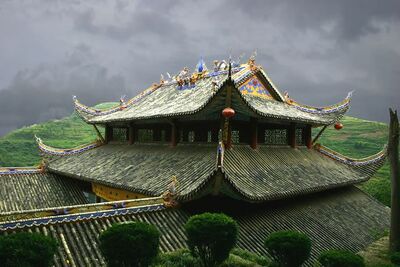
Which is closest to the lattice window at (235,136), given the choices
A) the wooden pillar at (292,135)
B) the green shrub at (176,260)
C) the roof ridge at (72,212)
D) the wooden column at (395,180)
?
the wooden pillar at (292,135)

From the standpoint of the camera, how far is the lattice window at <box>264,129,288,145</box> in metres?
16.0

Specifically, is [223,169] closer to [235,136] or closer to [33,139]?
[235,136]

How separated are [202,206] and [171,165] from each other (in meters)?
2.60

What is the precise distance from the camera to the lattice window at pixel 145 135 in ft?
57.3

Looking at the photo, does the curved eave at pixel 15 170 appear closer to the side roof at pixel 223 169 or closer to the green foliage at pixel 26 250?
the side roof at pixel 223 169

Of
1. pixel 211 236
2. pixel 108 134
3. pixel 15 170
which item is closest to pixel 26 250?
pixel 211 236

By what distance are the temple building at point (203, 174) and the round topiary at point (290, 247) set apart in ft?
8.00

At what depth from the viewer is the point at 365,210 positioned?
1730cm

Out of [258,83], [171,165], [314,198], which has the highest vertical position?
[258,83]

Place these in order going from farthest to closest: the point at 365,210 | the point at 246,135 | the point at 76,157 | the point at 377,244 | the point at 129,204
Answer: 1. the point at 76,157
2. the point at 365,210
3. the point at 246,135
4. the point at 377,244
5. the point at 129,204

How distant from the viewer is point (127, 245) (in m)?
6.23

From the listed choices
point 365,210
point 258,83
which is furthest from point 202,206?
point 365,210

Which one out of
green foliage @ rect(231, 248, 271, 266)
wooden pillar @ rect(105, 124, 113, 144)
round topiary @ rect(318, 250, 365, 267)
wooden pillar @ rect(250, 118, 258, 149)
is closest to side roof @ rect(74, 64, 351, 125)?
wooden pillar @ rect(250, 118, 258, 149)

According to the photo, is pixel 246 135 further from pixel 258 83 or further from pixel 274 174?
pixel 258 83
